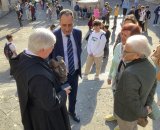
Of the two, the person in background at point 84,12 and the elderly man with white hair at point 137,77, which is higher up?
the elderly man with white hair at point 137,77

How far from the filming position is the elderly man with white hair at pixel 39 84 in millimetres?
2910

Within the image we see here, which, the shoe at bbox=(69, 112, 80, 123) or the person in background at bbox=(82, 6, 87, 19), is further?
the person in background at bbox=(82, 6, 87, 19)

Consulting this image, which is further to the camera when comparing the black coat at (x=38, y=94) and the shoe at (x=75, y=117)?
the shoe at (x=75, y=117)

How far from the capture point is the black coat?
2.91 m

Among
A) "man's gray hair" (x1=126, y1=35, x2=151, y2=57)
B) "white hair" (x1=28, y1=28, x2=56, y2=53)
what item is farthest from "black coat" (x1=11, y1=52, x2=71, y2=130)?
"man's gray hair" (x1=126, y1=35, x2=151, y2=57)

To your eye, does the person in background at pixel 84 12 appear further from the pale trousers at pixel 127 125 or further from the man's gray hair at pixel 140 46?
the man's gray hair at pixel 140 46

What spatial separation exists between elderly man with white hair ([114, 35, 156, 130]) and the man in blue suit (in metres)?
1.35

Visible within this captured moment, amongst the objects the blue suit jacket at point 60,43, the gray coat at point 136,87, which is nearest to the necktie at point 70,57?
the blue suit jacket at point 60,43

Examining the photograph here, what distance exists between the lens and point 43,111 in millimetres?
3184

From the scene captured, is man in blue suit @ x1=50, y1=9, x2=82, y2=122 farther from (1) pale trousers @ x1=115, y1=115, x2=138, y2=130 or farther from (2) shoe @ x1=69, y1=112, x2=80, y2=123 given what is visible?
(1) pale trousers @ x1=115, y1=115, x2=138, y2=130

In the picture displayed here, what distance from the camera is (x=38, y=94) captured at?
115 inches

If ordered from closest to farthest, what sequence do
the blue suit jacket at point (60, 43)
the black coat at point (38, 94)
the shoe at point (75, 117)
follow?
the black coat at point (38, 94) → the blue suit jacket at point (60, 43) → the shoe at point (75, 117)

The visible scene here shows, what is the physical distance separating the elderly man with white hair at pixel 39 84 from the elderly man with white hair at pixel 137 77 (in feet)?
2.59

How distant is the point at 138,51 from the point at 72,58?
1.70 metres
